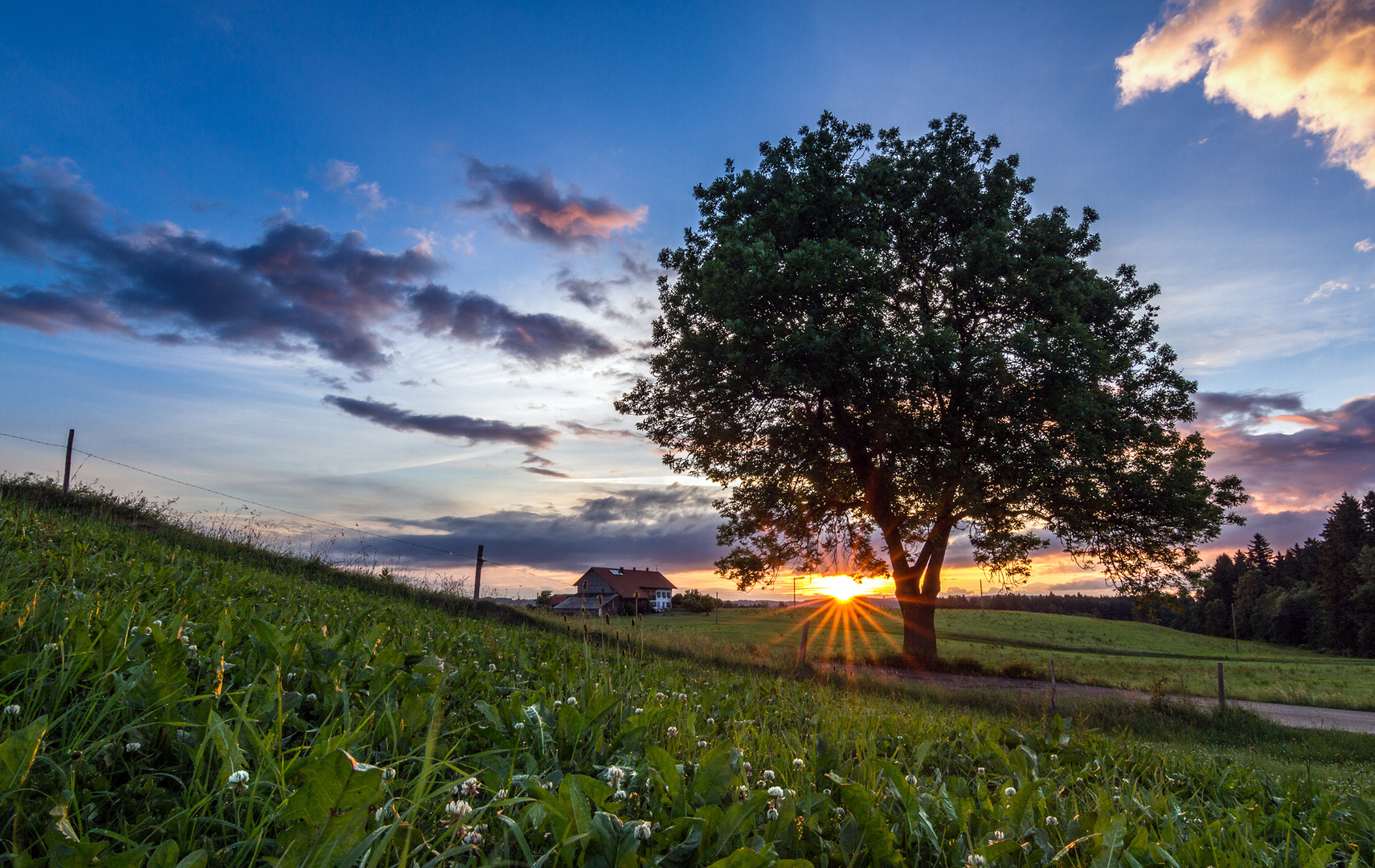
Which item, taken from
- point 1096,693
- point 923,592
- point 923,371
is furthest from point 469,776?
point 1096,693

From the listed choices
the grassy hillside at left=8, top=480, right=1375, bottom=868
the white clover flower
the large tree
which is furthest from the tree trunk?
the white clover flower

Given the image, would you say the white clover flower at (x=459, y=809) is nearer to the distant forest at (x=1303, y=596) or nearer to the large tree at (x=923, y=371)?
the large tree at (x=923, y=371)

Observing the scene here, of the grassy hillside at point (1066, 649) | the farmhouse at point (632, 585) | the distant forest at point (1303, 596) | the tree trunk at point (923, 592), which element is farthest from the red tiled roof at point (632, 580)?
the tree trunk at point (923, 592)

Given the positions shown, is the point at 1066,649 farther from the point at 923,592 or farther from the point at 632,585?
the point at 632,585

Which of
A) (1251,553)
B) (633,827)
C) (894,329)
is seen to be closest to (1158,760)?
(633,827)

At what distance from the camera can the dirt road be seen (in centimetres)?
1789

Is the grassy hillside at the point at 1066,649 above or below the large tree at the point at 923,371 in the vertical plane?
below

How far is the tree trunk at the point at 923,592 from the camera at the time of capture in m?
20.8

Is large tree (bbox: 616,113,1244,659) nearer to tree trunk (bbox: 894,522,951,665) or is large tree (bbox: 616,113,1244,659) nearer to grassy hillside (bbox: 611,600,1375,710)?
tree trunk (bbox: 894,522,951,665)

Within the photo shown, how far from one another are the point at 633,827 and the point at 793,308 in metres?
16.4

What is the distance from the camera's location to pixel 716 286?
1620 centimetres

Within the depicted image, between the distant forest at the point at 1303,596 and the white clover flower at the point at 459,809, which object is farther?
the distant forest at the point at 1303,596

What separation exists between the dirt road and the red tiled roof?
54.4m

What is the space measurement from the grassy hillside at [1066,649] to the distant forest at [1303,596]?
5803 mm
